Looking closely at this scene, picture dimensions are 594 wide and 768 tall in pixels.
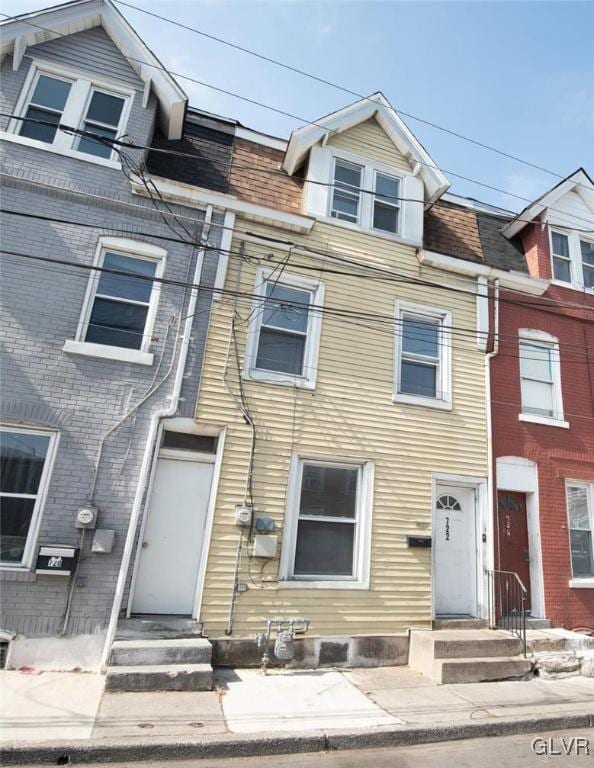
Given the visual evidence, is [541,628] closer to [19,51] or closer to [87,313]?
[87,313]

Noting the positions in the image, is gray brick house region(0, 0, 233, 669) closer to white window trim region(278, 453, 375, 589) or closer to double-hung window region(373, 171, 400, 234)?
white window trim region(278, 453, 375, 589)

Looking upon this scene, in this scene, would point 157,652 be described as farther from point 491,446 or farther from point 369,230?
point 369,230

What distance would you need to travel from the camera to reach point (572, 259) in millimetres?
10773

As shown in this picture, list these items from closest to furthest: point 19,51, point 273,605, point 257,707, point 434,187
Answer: point 257,707
point 273,605
point 19,51
point 434,187

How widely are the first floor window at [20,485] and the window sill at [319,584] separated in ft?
11.8

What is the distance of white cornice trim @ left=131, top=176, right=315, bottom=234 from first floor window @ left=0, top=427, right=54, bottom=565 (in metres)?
4.26

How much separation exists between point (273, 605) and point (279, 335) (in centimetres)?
434

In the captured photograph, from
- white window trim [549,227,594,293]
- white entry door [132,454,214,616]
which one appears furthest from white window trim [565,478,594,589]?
white entry door [132,454,214,616]

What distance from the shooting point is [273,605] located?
6.78 m

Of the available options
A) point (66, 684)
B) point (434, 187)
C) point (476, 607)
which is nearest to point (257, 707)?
point (66, 684)

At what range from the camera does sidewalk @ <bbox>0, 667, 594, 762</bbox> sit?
431cm

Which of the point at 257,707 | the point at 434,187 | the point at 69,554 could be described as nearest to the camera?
the point at 257,707

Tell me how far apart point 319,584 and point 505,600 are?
359 cm

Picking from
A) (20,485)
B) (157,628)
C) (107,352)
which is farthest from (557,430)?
(20,485)
